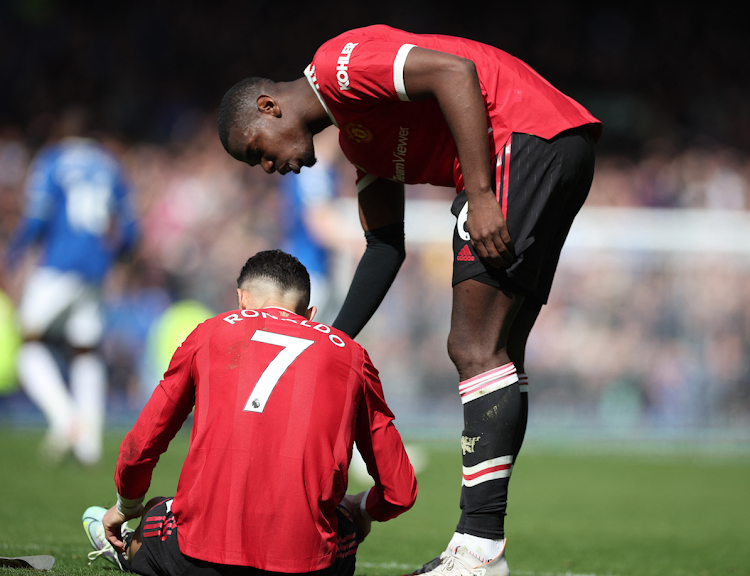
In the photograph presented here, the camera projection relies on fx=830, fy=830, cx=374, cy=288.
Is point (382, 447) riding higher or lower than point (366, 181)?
lower

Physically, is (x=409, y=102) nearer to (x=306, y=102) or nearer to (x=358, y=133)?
(x=358, y=133)

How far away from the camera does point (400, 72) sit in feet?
8.35

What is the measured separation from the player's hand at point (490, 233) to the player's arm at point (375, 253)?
885 millimetres

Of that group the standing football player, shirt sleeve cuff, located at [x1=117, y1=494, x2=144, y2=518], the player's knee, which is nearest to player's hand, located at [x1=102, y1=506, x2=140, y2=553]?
shirt sleeve cuff, located at [x1=117, y1=494, x2=144, y2=518]

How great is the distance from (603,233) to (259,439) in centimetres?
888

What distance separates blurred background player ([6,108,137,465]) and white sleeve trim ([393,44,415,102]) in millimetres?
4639

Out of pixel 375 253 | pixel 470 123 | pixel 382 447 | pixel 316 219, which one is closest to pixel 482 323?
pixel 382 447

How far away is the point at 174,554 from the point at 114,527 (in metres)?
0.40

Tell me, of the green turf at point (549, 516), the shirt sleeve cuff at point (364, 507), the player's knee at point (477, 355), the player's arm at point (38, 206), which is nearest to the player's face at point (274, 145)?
the player's knee at point (477, 355)

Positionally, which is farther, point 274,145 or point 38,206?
point 38,206

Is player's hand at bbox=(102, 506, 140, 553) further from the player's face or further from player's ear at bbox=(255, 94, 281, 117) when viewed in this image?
player's ear at bbox=(255, 94, 281, 117)

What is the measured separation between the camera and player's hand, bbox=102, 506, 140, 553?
102 inches

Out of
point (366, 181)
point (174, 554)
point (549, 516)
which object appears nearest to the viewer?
point (174, 554)

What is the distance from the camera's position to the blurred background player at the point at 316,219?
6477mm
